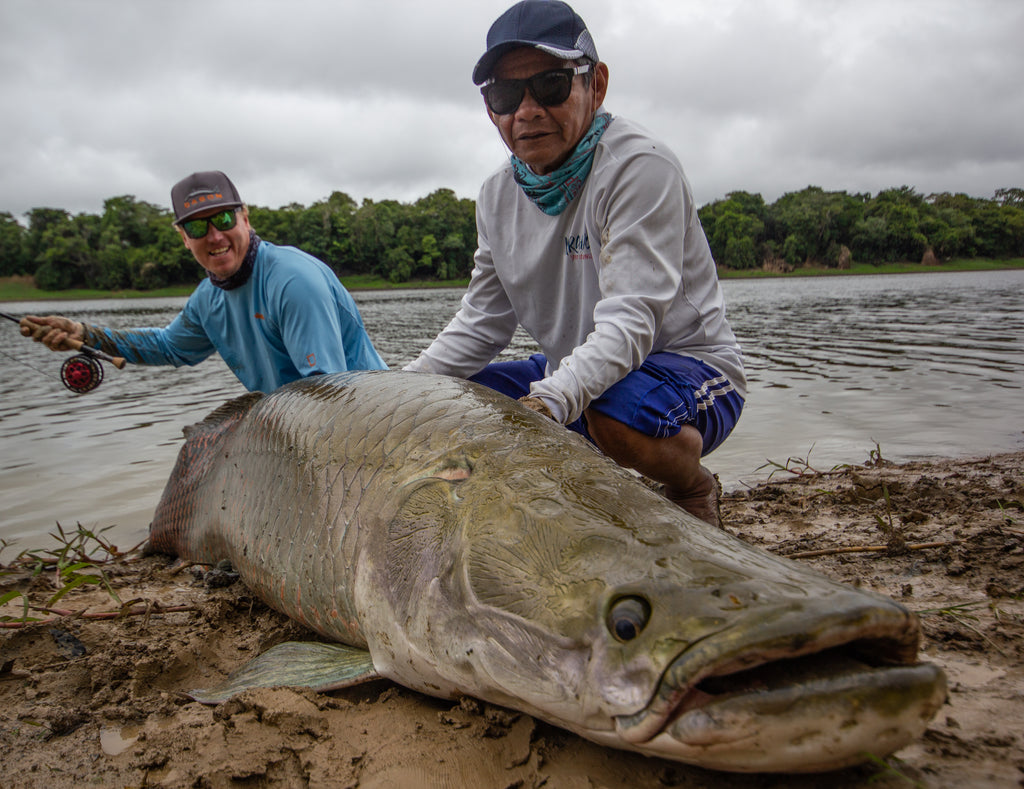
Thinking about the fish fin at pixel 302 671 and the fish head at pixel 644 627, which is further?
the fish fin at pixel 302 671

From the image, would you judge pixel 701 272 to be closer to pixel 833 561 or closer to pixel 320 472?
pixel 833 561

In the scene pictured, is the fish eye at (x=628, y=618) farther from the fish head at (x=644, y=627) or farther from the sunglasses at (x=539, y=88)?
the sunglasses at (x=539, y=88)

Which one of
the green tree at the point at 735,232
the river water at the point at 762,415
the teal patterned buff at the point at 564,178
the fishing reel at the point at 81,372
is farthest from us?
the green tree at the point at 735,232

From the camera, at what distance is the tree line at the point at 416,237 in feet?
209

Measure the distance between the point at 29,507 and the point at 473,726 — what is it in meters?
4.90

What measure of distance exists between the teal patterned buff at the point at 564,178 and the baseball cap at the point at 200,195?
2161 mm

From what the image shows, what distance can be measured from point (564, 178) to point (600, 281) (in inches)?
20.8

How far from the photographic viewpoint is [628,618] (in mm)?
1248

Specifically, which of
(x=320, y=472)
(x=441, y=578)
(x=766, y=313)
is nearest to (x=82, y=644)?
(x=320, y=472)

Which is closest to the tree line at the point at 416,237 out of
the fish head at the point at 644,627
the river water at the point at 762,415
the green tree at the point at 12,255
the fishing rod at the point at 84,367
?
the green tree at the point at 12,255

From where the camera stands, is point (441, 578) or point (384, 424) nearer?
point (441, 578)

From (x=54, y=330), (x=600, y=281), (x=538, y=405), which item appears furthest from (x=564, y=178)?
(x=54, y=330)

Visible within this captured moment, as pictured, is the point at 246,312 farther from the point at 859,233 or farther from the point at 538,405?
the point at 859,233

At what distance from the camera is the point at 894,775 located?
1.17m
